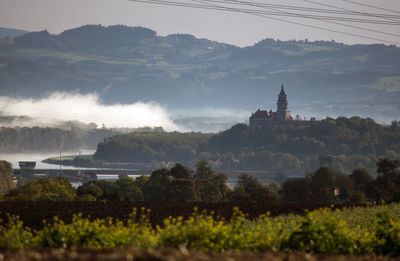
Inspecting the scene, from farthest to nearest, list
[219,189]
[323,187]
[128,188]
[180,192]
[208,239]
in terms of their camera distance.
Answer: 1. [128,188]
2. [219,189]
3. [323,187]
4. [180,192]
5. [208,239]

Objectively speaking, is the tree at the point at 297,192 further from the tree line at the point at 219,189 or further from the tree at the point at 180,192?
the tree at the point at 180,192

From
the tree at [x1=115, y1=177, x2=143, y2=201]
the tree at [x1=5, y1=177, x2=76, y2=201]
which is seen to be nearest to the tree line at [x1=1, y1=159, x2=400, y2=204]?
the tree at [x1=5, y1=177, x2=76, y2=201]

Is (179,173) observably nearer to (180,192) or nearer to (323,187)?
(180,192)

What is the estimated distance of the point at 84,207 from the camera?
5628 cm

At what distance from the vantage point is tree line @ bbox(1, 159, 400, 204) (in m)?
90.6

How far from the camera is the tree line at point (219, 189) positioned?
90613mm

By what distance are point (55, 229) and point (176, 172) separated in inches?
3100

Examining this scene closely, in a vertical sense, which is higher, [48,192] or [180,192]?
[180,192]

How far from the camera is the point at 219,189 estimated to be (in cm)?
11744

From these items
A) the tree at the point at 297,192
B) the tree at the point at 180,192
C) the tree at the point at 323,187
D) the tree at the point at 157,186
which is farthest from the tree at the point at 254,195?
the tree at the point at 157,186

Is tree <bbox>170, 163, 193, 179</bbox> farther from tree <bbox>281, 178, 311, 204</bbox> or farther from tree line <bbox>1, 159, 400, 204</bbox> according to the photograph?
tree <bbox>281, 178, 311, 204</bbox>

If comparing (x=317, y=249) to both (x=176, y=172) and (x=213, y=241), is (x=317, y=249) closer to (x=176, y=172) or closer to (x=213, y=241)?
(x=213, y=241)

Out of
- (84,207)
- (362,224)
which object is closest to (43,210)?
(84,207)

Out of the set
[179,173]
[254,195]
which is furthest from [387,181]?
[179,173]
